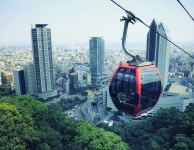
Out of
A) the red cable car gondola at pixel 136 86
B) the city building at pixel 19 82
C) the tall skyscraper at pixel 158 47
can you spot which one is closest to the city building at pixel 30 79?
the city building at pixel 19 82

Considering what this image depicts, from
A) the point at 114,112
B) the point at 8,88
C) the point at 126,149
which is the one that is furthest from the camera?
the point at 8,88

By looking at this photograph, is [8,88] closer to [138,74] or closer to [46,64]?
[46,64]

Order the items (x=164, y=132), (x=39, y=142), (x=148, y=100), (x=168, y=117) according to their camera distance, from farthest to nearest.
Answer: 1. (x=168, y=117)
2. (x=164, y=132)
3. (x=39, y=142)
4. (x=148, y=100)

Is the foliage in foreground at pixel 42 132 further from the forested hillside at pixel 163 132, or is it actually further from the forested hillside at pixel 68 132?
the forested hillside at pixel 163 132

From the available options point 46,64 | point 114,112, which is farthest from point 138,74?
point 46,64

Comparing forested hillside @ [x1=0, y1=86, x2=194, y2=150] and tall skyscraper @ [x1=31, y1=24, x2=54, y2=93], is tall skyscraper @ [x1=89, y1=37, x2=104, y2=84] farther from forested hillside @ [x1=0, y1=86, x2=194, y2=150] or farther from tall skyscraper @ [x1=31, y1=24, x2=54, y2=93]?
forested hillside @ [x1=0, y1=86, x2=194, y2=150]

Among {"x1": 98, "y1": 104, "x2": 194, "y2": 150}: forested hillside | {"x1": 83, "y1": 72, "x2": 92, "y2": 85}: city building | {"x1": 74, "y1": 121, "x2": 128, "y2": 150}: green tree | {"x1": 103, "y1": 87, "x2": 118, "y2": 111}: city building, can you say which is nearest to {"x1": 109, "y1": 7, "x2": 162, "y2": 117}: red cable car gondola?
{"x1": 74, "y1": 121, "x2": 128, "y2": 150}: green tree

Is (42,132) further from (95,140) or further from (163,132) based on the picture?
(163,132)
